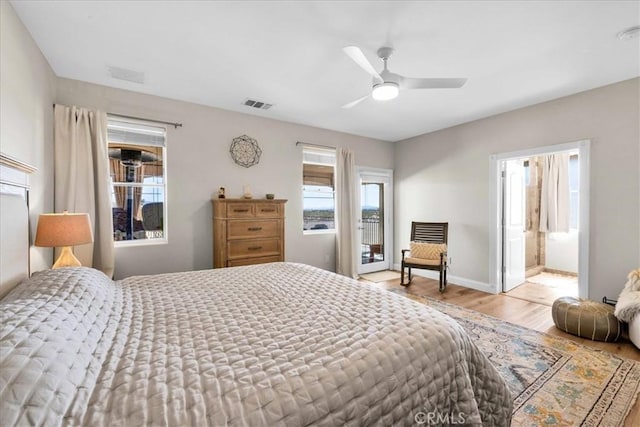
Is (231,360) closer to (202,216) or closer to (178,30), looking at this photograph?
(178,30)

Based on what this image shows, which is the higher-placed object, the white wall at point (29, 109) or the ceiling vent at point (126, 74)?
the ceiling vent at point (126, 74)

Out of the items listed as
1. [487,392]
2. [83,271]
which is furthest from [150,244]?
[487,392]

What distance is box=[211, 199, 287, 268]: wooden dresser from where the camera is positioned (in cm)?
348

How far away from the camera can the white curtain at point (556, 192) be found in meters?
5.30

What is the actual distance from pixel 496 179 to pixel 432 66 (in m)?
2.29

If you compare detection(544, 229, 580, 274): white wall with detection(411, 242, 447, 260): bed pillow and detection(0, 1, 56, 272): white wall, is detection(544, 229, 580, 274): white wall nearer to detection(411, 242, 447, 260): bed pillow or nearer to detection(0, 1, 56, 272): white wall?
detection(411, 242, 447, 260): bed pillow

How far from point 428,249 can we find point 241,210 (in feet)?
9.54

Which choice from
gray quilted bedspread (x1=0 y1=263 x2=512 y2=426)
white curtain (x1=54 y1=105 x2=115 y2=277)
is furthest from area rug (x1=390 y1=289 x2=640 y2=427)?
white curtain (x1=54 y1=105 x2=115 y2=277)

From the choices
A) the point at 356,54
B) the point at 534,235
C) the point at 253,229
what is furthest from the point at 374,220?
the point at 356,54

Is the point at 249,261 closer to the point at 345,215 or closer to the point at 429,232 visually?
the point at 345,215

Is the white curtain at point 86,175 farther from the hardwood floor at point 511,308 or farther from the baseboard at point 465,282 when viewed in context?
the baseboard at point 465,282

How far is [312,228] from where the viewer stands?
4.80 m

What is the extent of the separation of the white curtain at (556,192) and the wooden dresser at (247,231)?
5075 millimetres

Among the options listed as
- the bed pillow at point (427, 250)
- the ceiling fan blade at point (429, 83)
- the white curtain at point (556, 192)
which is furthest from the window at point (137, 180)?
the white curtain at point (556, 192)
